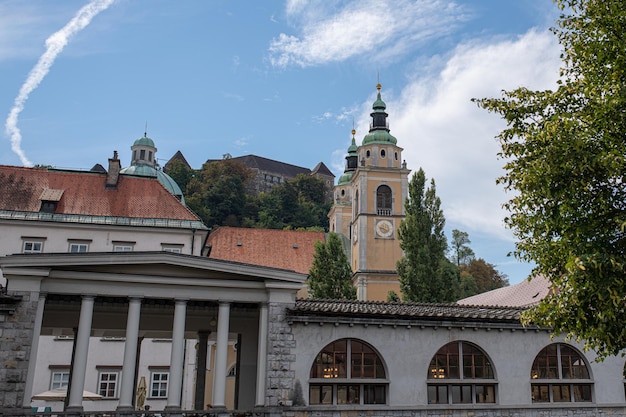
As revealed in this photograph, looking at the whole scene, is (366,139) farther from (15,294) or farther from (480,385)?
(15,294)

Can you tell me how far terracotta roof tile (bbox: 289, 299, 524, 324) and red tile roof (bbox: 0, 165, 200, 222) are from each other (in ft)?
56.2

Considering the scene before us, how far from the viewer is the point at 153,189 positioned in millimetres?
39031

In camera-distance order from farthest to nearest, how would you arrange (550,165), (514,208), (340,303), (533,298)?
(533,298) → (340,303) → (514,208) → (550,165)

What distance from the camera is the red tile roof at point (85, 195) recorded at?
35531 mm

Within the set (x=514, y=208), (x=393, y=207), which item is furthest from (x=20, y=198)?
(x=393, y=207)

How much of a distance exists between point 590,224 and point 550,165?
176 centimetres

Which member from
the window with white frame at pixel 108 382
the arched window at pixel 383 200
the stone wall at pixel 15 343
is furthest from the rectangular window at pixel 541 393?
the arched window at pixel 383 200

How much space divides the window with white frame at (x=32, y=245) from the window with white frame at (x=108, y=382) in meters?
7.77

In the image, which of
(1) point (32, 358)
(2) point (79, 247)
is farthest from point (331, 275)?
(1) point (32, 358)

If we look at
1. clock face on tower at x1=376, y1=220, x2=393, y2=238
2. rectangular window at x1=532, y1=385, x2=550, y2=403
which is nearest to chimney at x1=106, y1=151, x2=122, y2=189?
rectangular window at x1=532, y1=385, x2=550, y2=403

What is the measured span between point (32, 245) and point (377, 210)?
115ft

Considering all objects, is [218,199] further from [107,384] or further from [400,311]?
[400,311]

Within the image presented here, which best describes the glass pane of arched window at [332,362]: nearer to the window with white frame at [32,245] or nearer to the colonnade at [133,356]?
the colonnade at [133,356]

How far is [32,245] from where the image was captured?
33.9m
